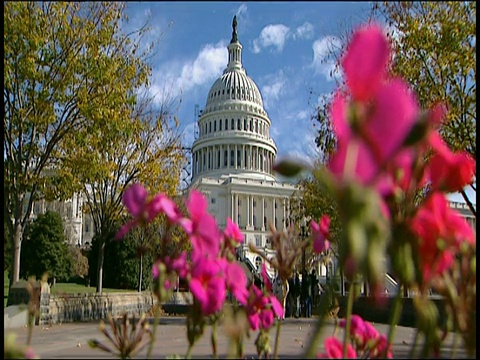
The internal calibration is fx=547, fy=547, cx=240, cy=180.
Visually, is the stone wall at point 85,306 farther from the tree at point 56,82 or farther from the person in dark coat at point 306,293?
the person in dark coat at point 306,293

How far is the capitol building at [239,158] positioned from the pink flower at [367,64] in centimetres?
9946

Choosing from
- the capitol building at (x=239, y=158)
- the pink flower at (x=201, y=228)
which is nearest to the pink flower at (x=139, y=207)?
the pink flower at (x=201, y=228)

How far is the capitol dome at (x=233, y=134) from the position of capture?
4105 inches

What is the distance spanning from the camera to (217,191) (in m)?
102

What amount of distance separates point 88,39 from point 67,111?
225cm

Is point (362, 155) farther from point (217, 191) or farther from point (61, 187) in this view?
point (217, 191)

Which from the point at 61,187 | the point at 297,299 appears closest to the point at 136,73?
the point at 61,187

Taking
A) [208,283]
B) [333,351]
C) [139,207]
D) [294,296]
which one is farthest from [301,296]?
[139,207]

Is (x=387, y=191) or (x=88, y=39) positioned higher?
(x=88, y=39)

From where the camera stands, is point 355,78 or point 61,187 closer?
point 355,78

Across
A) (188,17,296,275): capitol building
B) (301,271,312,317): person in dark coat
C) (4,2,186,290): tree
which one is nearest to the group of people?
(301,271,312,317): person in dark coat

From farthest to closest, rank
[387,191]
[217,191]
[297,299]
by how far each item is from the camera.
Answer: [217,191] → [297,299] → [387,191]

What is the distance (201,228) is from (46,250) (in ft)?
176

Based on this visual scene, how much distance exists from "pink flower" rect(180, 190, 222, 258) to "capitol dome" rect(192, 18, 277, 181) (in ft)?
334
